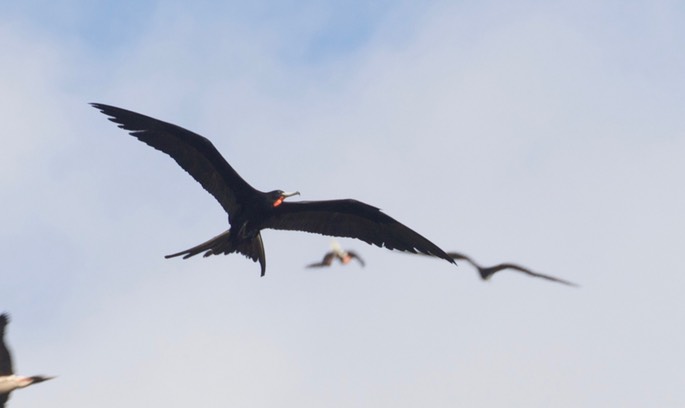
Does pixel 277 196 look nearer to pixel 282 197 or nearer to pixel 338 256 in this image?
pixel 282 197

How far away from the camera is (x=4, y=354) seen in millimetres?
20188

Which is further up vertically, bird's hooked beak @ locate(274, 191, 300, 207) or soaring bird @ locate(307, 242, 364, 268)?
soaring bird @ locate(307, 242, 364, 268)

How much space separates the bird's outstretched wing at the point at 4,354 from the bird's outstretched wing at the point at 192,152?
3197 mm

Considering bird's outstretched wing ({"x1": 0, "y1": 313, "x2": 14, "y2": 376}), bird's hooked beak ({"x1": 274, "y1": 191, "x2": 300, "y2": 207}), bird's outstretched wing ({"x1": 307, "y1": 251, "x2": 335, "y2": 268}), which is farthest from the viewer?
bird's outstretched wing ({"x1": 307, "y1": 251, "x2": 335, "y2": 268})

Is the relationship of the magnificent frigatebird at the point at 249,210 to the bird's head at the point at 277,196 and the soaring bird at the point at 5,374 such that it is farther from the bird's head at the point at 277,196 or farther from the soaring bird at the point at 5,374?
the soaring bird at the point at 5,374

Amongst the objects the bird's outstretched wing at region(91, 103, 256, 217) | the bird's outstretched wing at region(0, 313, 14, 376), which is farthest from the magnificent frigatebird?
the bird's outstretched wing at region(0, 313, 14, 376)

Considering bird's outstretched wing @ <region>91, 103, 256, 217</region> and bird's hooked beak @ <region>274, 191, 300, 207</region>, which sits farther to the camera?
bird's hooked beak @ <region>274, 191, 300, 207</region>

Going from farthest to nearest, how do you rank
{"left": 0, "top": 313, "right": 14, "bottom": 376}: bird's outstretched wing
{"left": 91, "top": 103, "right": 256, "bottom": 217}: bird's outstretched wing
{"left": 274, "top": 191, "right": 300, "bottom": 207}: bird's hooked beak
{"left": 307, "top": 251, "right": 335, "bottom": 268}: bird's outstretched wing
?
{"left": 307, "top": 251, "right": 335, "bottom": 268}: bird's outstretched wing < {"left": 0, "top": 313, "right": 14, "bottom": 376}: bird's outstretched wing < {"left": 274, "top": 191, "right": 300, "bottom": 207}: bird's hooked beak < {"left": 91, "top": 103, "right": 256, "bottom": 217}: bird's outstretched wing

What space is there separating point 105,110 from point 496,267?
Result: 7377 millimetres

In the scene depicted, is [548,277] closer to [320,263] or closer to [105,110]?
[320,263]

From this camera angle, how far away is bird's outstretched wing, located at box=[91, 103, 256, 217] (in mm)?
19250

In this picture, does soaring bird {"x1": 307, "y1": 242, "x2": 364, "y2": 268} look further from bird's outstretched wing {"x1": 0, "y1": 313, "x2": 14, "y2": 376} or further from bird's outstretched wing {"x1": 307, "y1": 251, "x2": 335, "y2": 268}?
bird's outstretched wing {"x1": 0, "y1": 313, "x2": 14, "y2": 376}

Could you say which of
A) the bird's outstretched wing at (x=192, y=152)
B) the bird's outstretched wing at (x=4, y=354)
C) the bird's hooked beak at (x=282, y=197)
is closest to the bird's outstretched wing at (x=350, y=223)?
the bird's hooked beak at (x=282, y=197)

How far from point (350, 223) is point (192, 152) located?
8.01 ft
